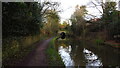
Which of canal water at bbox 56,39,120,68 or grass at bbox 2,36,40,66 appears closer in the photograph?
grass at bbox 2,36,40,66

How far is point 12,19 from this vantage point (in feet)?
23.0

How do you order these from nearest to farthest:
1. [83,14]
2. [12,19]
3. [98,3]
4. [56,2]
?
[12,19] < [56,2] < [98,3] < [83,14]

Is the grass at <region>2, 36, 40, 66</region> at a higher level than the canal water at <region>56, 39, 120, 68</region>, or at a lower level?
higher

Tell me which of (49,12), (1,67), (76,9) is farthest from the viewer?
(76,9)

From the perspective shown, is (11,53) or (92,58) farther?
(92,58)

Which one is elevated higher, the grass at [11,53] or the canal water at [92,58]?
the grass at [11,53]

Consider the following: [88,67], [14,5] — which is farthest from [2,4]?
[88,67]

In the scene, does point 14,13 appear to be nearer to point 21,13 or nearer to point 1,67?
point 21,13

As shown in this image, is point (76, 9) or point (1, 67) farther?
point (76, 9)

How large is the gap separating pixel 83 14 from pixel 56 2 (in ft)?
34.6

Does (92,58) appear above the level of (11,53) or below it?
below

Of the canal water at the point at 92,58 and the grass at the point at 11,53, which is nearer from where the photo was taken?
the grass at the point at 11,53

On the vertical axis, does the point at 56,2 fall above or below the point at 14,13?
above

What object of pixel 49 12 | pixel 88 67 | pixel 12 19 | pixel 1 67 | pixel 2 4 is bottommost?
pixel 88 67
